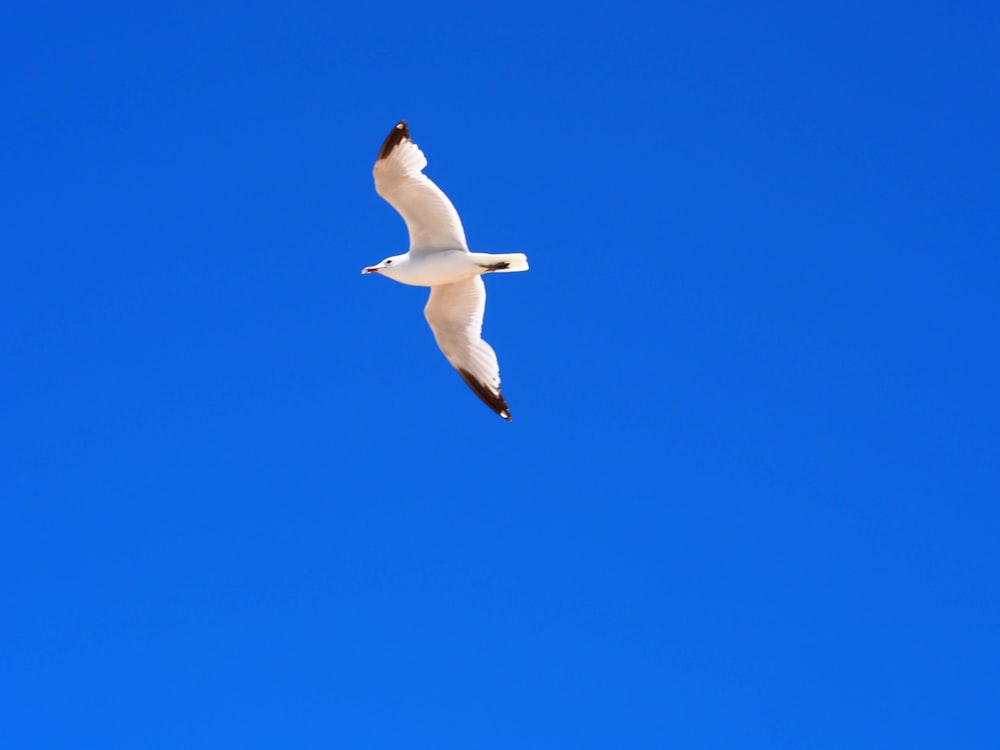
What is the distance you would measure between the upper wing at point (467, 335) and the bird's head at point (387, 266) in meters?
0.59

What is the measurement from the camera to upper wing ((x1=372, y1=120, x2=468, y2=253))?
1230 cm

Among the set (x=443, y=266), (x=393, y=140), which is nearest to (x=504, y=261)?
(x=443, y=266)

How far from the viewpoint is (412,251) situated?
1314cm

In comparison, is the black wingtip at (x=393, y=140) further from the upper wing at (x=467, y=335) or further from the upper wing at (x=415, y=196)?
the upper wing at (x=467, y=335)

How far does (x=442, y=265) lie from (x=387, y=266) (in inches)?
28.0

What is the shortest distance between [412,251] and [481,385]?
1794mm

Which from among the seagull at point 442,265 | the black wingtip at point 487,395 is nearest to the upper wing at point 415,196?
the seagull at point 442,265

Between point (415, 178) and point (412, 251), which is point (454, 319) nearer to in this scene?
point (412, 251)

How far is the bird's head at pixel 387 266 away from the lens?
1322cm

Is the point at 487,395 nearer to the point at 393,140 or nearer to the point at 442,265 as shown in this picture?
the point at 442,265

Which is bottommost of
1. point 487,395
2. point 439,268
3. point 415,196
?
point 487,395

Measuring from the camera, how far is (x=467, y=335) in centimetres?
1382

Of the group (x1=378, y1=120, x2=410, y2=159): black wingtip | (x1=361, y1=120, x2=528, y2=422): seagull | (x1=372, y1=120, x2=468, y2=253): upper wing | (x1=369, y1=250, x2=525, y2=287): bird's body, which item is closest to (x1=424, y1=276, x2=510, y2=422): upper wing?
(x1=361, y1=120, x2=528, y2=422): seagull

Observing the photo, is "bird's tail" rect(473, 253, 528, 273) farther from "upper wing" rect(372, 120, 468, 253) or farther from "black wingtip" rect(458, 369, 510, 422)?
"black wingtip" rect(458, 369, 510, 422)
